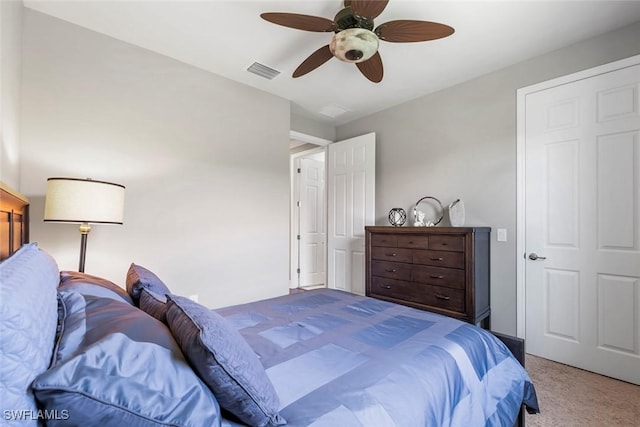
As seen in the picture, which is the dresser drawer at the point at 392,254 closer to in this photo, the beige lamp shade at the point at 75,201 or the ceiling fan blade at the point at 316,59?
the ceiling fan blade at the point at 316,59

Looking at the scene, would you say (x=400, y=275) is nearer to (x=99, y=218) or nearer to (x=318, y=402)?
(x=318, y=402)

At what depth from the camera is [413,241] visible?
112 inches

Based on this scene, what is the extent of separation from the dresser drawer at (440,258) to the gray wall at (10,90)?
2.97 m

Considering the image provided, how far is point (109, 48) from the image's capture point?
2324mm

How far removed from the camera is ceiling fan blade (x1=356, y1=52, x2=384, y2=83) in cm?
214

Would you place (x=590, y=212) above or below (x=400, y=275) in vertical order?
above

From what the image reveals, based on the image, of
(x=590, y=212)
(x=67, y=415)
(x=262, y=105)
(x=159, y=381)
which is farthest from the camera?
(x=262, y=105)

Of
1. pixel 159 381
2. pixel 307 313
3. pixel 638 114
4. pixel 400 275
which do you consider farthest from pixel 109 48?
pixel 638 114

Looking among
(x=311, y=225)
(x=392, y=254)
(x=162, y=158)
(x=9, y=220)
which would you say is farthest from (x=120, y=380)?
(x=311, y=225)

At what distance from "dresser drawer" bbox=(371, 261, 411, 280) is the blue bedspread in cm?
117

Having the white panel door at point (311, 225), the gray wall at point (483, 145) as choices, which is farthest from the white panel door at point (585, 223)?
the white panel door at point (311, 225)

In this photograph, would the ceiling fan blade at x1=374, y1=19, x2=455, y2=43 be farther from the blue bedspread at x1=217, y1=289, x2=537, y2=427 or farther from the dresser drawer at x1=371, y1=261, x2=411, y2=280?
the dresser drawer at x1=371, y1=261, x2=411, y2=280

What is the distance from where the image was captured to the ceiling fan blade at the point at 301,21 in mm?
1702

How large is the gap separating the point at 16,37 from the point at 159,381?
2.38m
